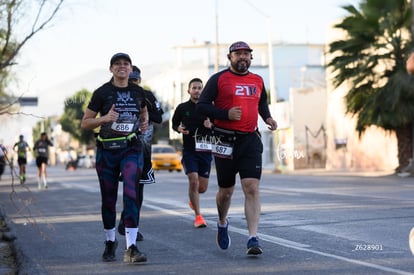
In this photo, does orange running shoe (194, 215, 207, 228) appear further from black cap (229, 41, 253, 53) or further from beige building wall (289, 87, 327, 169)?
beige building wall (289, 87, 327, 169)

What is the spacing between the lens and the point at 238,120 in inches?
358

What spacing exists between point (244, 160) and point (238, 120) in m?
0.39

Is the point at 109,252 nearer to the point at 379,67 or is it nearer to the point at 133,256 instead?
the point at 133,256

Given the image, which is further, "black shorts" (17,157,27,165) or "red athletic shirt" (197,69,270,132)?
"black shorts" (17,157,27,165)

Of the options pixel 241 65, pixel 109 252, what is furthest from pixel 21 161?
pixel 241 65

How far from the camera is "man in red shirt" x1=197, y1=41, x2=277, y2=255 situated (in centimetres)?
905

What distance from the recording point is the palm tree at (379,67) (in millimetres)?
30953

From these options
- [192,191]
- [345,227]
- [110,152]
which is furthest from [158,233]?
[110,152]

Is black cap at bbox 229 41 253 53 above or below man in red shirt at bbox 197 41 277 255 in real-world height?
above

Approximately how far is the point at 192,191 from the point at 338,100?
120ft

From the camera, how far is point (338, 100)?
4844 centimetres

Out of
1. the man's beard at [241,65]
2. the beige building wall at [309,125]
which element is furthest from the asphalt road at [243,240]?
the beige building wall at [309,125]

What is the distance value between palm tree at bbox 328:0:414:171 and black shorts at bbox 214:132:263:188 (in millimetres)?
21721

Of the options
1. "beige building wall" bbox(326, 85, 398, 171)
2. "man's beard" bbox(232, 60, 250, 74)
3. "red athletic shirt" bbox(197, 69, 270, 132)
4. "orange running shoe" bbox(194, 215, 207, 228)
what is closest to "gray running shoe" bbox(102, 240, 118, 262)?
"red athletic shirt" bbox(197, 69, 270, 132)
